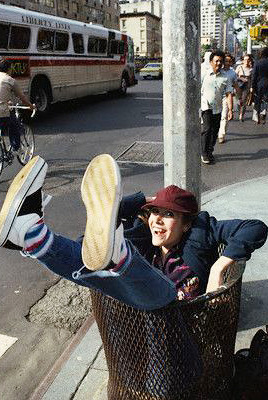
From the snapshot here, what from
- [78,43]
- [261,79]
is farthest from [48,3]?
[261,79]

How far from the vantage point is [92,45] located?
54.6ft

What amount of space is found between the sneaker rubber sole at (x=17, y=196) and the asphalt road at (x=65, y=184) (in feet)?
4.54

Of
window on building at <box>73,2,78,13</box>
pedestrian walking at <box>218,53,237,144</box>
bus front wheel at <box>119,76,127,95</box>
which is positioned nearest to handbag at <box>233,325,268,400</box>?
pedestrian walking at <box>218,53,237,144</box>

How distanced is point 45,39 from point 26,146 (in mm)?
6617

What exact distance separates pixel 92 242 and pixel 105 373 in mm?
1412

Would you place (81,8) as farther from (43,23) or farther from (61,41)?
(43,23)

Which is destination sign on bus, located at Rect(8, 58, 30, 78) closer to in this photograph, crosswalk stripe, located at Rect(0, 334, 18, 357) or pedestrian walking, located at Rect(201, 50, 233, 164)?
pedestrian walking, located at Rect(201, 50, 233, 164)

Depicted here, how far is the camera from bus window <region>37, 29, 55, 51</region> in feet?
42.8

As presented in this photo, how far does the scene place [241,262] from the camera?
2033mm

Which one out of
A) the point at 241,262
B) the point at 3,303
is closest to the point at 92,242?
the point at 241,262

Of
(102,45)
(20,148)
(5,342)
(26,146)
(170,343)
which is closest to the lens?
(170,343)

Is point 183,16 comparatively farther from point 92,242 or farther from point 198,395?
point 198,395

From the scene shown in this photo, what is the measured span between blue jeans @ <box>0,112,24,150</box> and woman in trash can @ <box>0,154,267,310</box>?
539 centimetres

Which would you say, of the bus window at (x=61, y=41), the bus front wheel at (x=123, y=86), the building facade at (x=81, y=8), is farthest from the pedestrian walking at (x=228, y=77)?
the building facade at (x=81, y=8)
